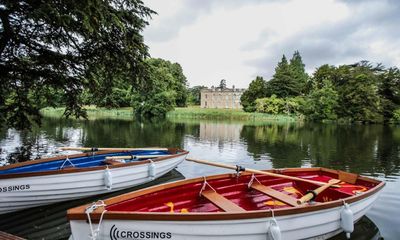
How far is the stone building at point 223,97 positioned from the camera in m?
96.2

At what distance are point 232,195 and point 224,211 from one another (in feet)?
4.77

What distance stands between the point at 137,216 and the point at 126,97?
66176 mm

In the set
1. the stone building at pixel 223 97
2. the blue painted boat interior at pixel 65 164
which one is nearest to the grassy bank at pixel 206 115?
the stone building at pixel 223 97

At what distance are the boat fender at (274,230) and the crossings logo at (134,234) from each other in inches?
61.5

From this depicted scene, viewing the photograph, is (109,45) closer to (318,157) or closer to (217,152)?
(217,152)

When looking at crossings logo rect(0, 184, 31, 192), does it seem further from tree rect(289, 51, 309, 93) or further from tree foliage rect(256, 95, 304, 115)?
tree rect(289, 51, 309, 93)

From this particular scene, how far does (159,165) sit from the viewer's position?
10.2 meters

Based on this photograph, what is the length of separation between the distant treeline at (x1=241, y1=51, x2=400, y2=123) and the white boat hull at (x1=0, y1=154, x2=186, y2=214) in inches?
2243

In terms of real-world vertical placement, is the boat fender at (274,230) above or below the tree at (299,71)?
below

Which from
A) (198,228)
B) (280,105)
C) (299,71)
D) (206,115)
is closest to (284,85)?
(280,105)

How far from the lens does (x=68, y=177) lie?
24.4 feet

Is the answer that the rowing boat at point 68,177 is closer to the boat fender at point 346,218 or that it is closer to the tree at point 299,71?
the boat fender at point 346,218

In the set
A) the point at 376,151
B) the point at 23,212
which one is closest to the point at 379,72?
the point at 376,151

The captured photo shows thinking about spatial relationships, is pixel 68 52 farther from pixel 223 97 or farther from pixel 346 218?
pixel 223 97
